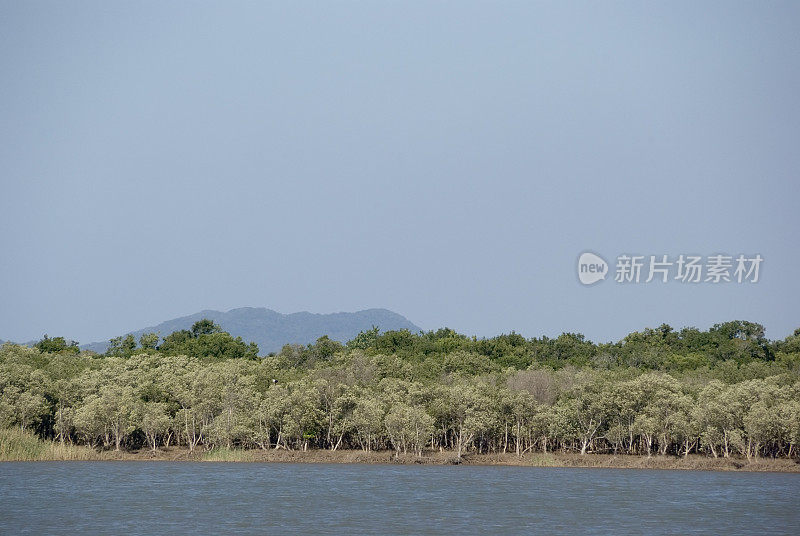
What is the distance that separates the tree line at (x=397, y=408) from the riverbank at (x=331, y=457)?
3.73 feet

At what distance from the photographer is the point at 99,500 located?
51656 mm

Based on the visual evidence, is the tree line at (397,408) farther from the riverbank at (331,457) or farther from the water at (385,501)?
the water at (385,501)

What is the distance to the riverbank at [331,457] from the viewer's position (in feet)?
254

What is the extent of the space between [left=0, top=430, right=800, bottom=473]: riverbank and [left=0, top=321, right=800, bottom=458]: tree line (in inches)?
44.7

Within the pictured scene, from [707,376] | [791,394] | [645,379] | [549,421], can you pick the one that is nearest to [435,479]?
[549,421]

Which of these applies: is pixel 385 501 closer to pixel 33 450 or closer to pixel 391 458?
pixel 391 458

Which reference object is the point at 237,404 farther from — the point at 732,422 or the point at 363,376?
the point at 732,422

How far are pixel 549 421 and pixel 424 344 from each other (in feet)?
159

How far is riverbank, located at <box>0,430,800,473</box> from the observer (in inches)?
3049

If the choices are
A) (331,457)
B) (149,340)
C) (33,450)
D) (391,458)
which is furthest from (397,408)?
(149,340)

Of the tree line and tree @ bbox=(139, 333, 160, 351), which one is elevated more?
tree @ bbox=(139, 333, 160, 351)

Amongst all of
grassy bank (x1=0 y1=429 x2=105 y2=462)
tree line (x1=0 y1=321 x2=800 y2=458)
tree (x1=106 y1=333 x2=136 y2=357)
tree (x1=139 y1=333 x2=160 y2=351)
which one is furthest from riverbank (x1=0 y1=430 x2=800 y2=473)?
tree (x1=139 y1=333 x2=160 y2=351)

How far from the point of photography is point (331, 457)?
83125 millimetres

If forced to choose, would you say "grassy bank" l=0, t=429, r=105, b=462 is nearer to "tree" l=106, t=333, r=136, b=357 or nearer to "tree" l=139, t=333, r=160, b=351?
"tree" l=106, t=333, r=136, b=357
